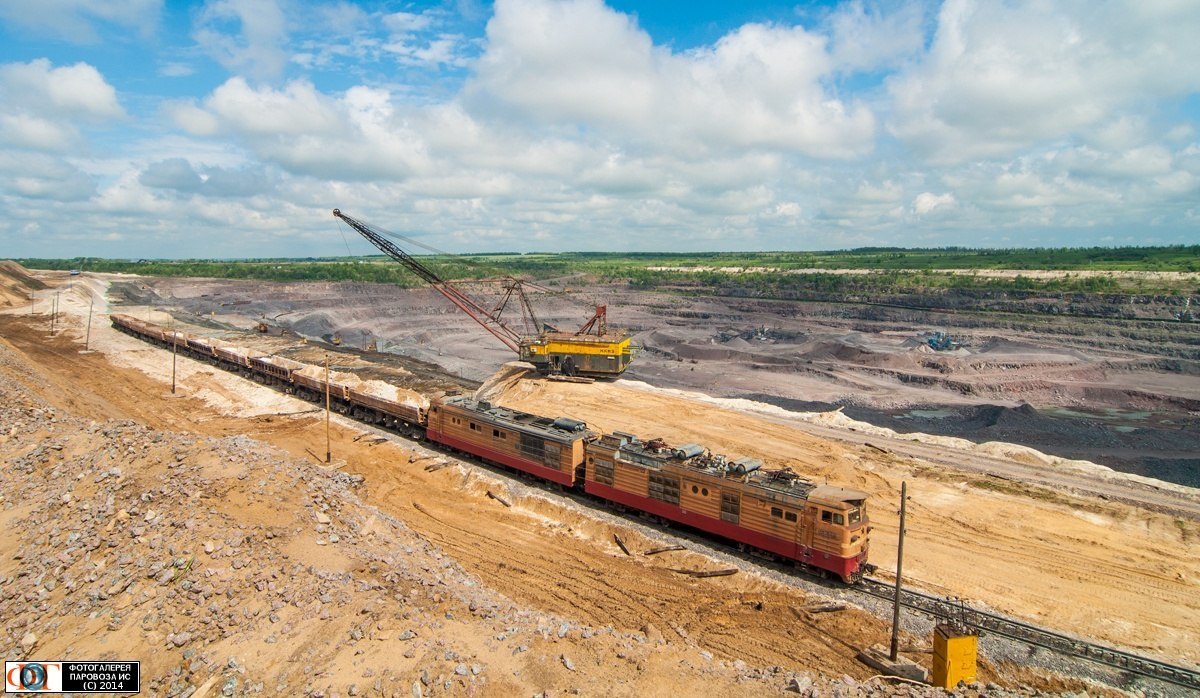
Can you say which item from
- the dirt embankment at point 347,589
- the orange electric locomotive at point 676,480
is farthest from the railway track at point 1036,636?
the dirt embankment at point 347,589

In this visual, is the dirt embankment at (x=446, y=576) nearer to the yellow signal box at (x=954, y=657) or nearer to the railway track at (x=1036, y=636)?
the railway track at (x=1036, y=636)

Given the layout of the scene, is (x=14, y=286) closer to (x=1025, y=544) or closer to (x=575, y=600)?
(x=575, y=600)

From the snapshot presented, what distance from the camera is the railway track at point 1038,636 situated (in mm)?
18203

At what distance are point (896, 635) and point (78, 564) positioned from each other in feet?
79.2

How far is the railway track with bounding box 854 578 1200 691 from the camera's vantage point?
59.7 feet

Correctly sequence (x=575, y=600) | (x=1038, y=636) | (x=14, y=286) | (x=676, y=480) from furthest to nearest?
(x=14, y=286) < (x=676, y=480) < (x=575, y=600) < (x=1038, y=636)

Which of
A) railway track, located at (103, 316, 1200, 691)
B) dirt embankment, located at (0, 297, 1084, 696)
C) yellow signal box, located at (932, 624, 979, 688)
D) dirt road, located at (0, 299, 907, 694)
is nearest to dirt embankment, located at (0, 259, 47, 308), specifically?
dirt road, located at (0, 299, 907, 694)

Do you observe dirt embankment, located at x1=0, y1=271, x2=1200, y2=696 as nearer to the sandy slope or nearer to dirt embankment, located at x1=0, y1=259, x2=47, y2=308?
the sandy slope

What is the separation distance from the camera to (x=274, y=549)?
19.2 m

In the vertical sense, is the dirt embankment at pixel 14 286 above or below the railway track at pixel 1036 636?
above

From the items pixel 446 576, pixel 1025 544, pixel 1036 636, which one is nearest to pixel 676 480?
pixel 446 576

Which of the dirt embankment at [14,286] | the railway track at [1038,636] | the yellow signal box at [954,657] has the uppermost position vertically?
the dirt embankment at [14,286]

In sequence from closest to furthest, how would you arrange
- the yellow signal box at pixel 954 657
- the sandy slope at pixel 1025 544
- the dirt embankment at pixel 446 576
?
the dirt embankment at pixel 446 576 < the yellow signal box at pixel 954 657 < the sandy slope at pixel 1025 544

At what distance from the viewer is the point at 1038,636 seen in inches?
773
